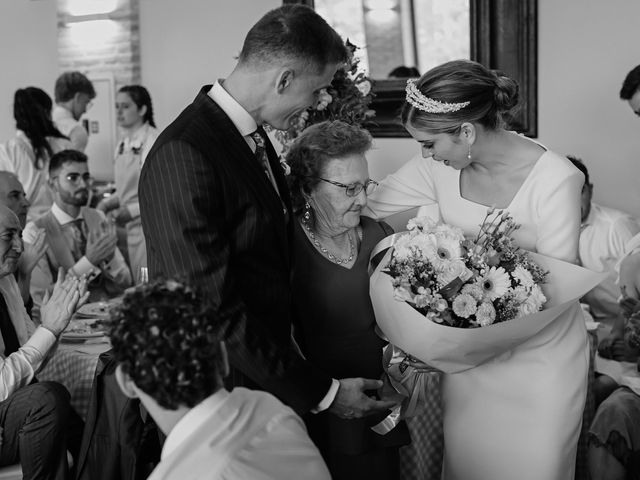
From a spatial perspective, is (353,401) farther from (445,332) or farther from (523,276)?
(523,276)

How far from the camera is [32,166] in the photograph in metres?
6.14

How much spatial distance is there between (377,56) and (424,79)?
304 cm

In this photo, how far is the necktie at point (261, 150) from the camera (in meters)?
2.28

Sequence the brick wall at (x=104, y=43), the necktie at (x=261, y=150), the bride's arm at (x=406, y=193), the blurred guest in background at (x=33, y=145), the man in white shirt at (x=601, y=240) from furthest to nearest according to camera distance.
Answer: the brick wall at (x=104, y=43)
the blurred guest in background at (x=33, y=145)
the man in white shirt at (x=601, y=240)
the bride's arm at (x=406, y=193)
the necktie at (x=261, y=150)

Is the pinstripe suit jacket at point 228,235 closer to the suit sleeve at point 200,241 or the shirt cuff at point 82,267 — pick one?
the suit sleeve at point 200,241

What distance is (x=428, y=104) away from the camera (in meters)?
2.62

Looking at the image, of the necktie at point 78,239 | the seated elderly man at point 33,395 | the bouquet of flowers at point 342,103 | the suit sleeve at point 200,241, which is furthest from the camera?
the necktie at point 78,239

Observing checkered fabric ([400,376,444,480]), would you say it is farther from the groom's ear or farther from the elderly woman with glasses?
the groom's ear

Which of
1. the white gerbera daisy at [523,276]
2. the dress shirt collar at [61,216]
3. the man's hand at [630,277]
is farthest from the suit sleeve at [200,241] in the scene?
the dress shirt collar at [61,216]

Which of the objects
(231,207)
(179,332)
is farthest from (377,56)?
(179,332)

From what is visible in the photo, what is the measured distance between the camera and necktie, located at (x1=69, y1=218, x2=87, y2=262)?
486 centimetres

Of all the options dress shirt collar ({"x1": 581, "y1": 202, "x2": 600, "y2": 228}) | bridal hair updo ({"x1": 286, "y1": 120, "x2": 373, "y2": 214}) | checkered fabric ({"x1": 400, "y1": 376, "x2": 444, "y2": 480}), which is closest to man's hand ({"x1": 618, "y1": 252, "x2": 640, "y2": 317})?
dress shirt collar ({"x1": 581, "y1": 202, "x2": 600, "y2": 228})

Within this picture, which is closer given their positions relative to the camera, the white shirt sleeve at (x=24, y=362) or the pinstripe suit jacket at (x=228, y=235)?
the pinstripe suit jacket at (x=228, y=235)

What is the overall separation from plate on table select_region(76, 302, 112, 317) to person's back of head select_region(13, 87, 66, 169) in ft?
7.66
